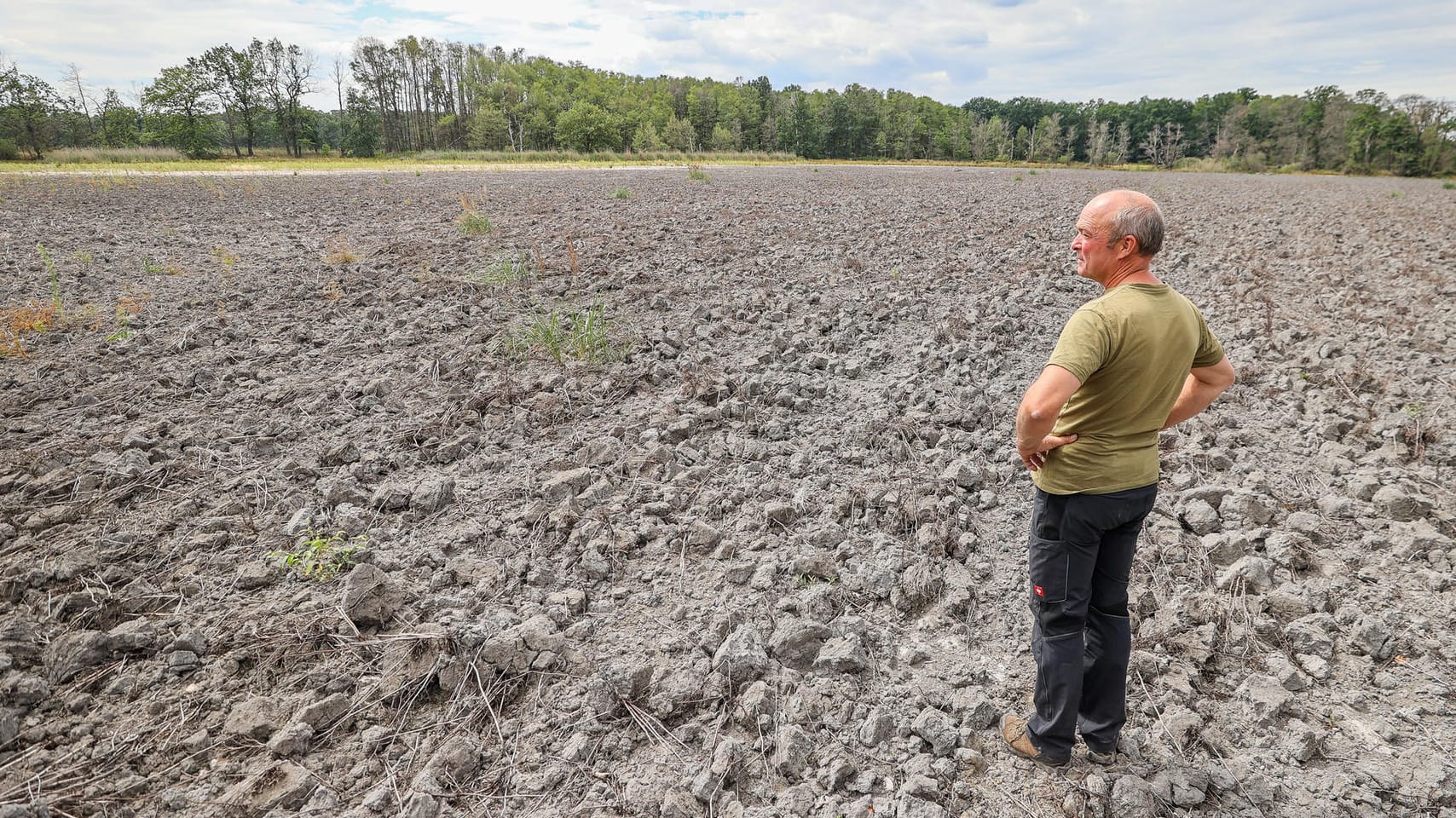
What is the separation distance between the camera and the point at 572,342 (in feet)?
20.7

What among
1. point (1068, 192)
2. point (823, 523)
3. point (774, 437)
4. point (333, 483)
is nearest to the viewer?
point (823, 523)

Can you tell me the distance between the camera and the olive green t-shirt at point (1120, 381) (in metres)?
2.03

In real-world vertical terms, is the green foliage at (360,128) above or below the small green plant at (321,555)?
above

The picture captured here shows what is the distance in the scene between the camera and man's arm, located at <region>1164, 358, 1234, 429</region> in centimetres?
247

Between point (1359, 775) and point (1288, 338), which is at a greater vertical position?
point (1288, 338)

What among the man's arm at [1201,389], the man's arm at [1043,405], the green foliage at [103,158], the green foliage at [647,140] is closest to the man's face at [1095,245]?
the man's arm at [1043,405]

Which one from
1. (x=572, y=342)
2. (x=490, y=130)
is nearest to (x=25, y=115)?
(x=490, y=130)

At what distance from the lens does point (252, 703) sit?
8.59 feet

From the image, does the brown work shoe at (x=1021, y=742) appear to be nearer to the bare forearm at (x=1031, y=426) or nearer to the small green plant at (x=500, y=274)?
the bare forearm at (x=1031, y=426)

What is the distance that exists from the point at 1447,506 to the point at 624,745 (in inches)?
195

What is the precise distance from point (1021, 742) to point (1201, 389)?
60.8 inches

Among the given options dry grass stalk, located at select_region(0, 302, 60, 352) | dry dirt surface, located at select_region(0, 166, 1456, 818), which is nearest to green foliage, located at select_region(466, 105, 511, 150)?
dry grass stalk, located at select_region(0, 302, 60, 352)

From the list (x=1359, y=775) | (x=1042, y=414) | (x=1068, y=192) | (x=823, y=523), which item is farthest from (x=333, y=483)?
(x=1068, y=192)

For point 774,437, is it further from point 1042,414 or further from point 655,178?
point 655,178
